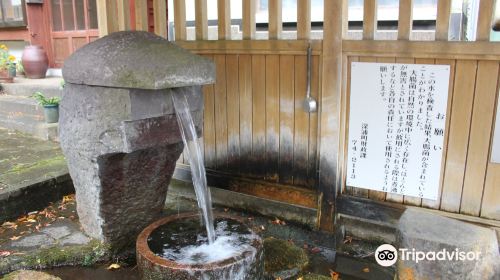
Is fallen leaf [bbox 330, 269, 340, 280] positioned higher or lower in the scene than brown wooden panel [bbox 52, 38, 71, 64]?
lower

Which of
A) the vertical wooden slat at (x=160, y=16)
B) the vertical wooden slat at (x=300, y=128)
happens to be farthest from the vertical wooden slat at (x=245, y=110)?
the vertical wooden slat at (x=160, y=16)

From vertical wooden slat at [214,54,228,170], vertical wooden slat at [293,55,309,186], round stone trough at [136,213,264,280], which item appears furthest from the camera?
vertical wooden slat at [214,54,228,170]

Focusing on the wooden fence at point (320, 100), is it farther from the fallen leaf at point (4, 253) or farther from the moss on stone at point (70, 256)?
the fallen leaf at point (4, 253)

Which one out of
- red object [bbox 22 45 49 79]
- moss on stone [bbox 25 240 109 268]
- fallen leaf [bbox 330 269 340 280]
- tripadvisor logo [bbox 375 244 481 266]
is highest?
red object [bbox 22 45 49 79]

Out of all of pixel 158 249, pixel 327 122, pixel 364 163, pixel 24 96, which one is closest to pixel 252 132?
pixel 327 122

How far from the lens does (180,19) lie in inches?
204

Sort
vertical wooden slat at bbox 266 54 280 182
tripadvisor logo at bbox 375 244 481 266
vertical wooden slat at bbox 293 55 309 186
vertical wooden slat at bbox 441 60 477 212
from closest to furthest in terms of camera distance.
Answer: tripadvisor logo at bbox 375 244 481 266
vertical wooden slat at bbox 441 60 477 212
vertical wooden slat at bbox 293 55 309 186
vertical wooden slat at bbox 266 54 280 182

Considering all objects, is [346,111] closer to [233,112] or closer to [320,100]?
[320,100]

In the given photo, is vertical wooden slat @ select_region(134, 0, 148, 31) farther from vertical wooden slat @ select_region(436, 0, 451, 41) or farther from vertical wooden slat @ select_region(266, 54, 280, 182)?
vertical wooden slat @ select_region(436, 0, 451, 41)

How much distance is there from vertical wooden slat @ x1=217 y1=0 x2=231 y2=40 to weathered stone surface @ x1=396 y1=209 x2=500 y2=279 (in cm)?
294

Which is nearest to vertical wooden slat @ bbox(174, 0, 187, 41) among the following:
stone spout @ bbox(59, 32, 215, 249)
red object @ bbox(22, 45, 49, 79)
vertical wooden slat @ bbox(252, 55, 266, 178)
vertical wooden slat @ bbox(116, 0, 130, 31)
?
vertical wooden slat @ bbox(116, 0, 130, 31)

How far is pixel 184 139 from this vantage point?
3.86 m

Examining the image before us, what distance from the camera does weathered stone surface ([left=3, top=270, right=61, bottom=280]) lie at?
3.46 meters

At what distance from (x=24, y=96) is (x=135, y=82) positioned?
22.9 ft
